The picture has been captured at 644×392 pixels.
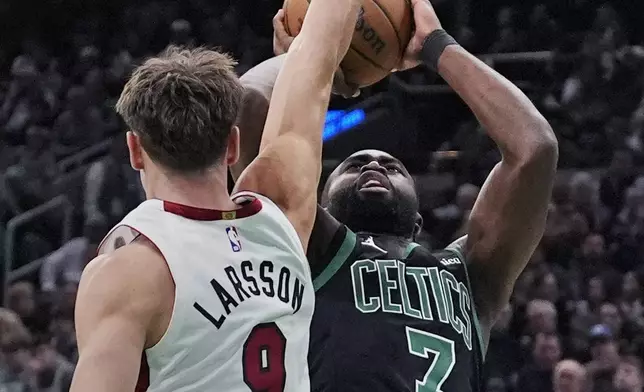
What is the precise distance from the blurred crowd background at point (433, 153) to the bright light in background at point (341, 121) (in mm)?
65

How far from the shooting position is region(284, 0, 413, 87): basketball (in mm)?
3045

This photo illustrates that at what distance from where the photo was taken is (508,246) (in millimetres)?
3166

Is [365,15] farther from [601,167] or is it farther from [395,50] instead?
[601,167]

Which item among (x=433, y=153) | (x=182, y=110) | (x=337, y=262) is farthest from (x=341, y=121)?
(x=182, y=110)

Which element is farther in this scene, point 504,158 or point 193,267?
point 504,158

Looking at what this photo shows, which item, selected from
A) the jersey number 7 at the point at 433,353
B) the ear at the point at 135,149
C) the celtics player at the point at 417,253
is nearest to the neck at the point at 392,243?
the celtics player at the point at 417,253

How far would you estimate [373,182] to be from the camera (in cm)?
322

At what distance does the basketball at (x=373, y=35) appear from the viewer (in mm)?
3045

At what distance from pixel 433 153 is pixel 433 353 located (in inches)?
212

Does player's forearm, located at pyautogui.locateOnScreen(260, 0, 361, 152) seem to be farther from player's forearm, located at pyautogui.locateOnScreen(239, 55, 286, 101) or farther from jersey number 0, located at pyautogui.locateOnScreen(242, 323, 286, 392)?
player's forearm, located at pyautogui.locateOnScreen(239, 55, 286, 101)

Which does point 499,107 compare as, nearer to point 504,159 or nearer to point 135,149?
point 504,159

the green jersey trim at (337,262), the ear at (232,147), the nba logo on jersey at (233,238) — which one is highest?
the ear at (232,147)

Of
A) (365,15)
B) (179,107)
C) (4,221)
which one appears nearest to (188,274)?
(179,107)

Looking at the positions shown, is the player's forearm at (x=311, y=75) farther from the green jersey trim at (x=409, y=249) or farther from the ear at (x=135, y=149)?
the green jersey trim at (x=409, y=249)
